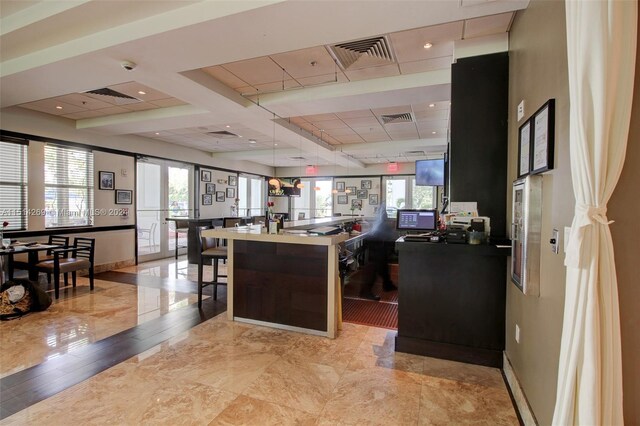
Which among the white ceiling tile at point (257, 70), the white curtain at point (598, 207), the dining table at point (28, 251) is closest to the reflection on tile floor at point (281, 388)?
the white curtain at point (598, 207)

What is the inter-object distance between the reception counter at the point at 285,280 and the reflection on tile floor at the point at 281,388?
295 mm

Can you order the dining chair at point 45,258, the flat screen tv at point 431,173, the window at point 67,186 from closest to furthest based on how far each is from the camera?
1. the dining chair at point 45,258
2. the window at point 67,186
3. the flat screen tv at point 431,173

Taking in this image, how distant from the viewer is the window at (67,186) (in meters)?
6.14

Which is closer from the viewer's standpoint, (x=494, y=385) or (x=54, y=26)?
(x=494, y=385)

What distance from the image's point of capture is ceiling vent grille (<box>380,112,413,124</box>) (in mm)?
6285

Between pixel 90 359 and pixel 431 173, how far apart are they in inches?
254

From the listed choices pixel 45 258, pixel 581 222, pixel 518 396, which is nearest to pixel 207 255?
pixel 45 258

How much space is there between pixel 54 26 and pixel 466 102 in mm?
4120

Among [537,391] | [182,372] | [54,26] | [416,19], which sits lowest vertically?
[182,372]

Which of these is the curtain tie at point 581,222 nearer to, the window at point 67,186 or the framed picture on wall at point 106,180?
the window at point 67,186

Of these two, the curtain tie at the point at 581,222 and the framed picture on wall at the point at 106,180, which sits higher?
the framed picture on wall at the point at 106,180

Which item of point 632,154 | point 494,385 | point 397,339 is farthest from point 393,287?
point 632,154

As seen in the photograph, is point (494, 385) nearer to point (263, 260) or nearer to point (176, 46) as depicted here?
point (263, 260)

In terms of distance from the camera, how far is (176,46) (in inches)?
123
